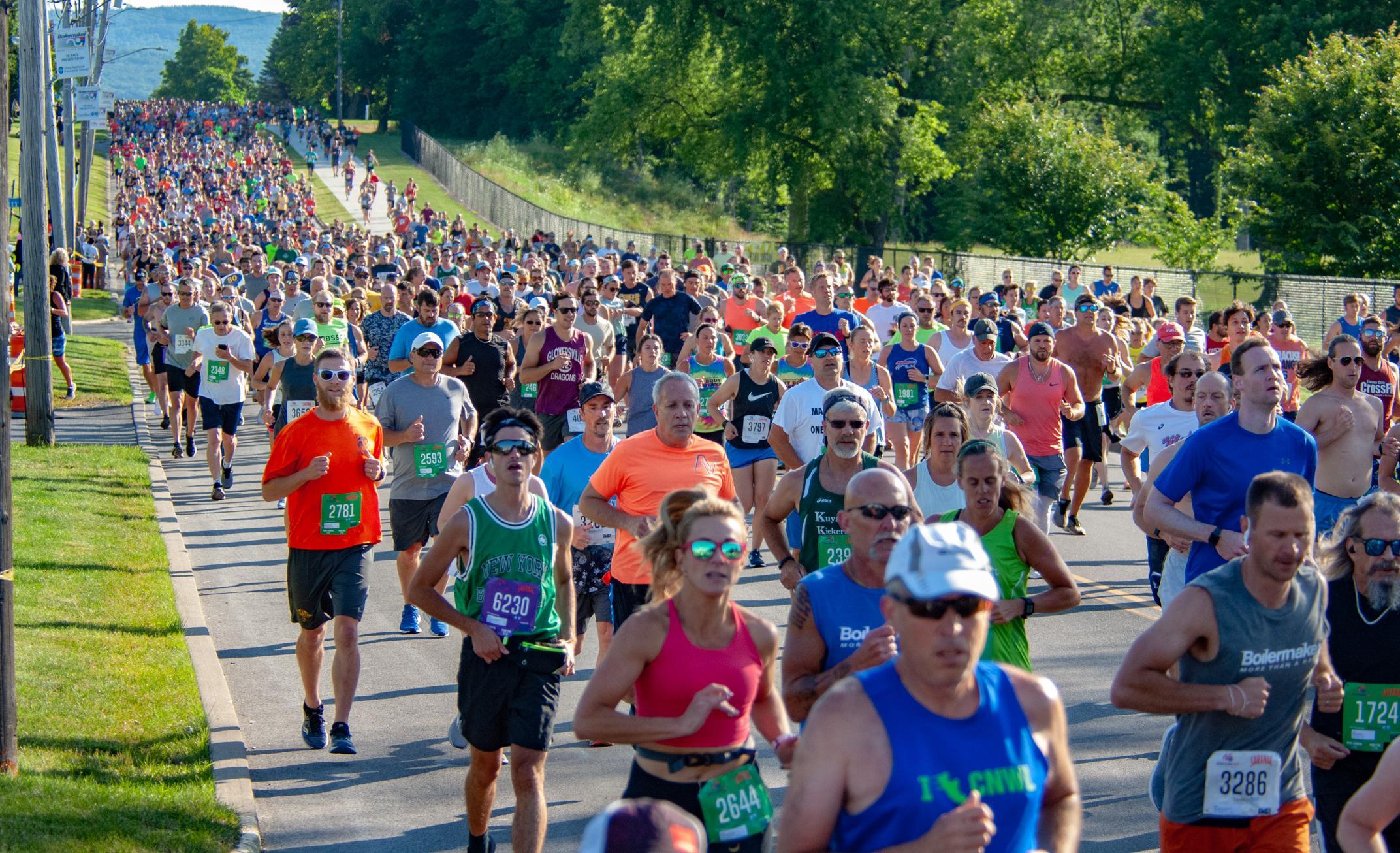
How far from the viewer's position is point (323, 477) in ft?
26.7

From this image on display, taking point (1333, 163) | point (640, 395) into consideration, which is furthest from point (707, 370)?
point (1333, 163)

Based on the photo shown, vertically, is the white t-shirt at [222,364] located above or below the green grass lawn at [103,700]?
above

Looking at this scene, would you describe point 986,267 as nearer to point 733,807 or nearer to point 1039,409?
point 1039,409

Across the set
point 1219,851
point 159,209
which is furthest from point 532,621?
point 159,209

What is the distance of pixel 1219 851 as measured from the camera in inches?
190

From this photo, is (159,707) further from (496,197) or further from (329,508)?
(496,197)

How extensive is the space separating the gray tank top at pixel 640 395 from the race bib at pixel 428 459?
290 cm

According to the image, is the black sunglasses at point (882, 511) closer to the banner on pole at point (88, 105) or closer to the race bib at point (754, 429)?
the race bib at point (754, 429)

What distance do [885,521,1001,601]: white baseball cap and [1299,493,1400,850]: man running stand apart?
2.39 metres

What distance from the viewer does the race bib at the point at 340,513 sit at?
815cm

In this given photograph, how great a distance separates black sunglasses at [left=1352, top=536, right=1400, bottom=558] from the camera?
202 inches

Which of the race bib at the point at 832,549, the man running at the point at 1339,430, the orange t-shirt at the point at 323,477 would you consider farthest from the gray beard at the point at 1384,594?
the man running at the point at 1339,430

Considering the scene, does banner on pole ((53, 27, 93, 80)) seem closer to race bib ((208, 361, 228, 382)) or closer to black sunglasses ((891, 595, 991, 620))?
race bib ((208, 361, 228, 382))

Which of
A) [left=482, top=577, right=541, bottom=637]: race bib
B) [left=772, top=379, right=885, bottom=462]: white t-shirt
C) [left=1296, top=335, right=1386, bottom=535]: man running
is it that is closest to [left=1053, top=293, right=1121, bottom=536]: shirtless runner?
[left=772, top=379, right=885, bottom=462]: white t-shirt
